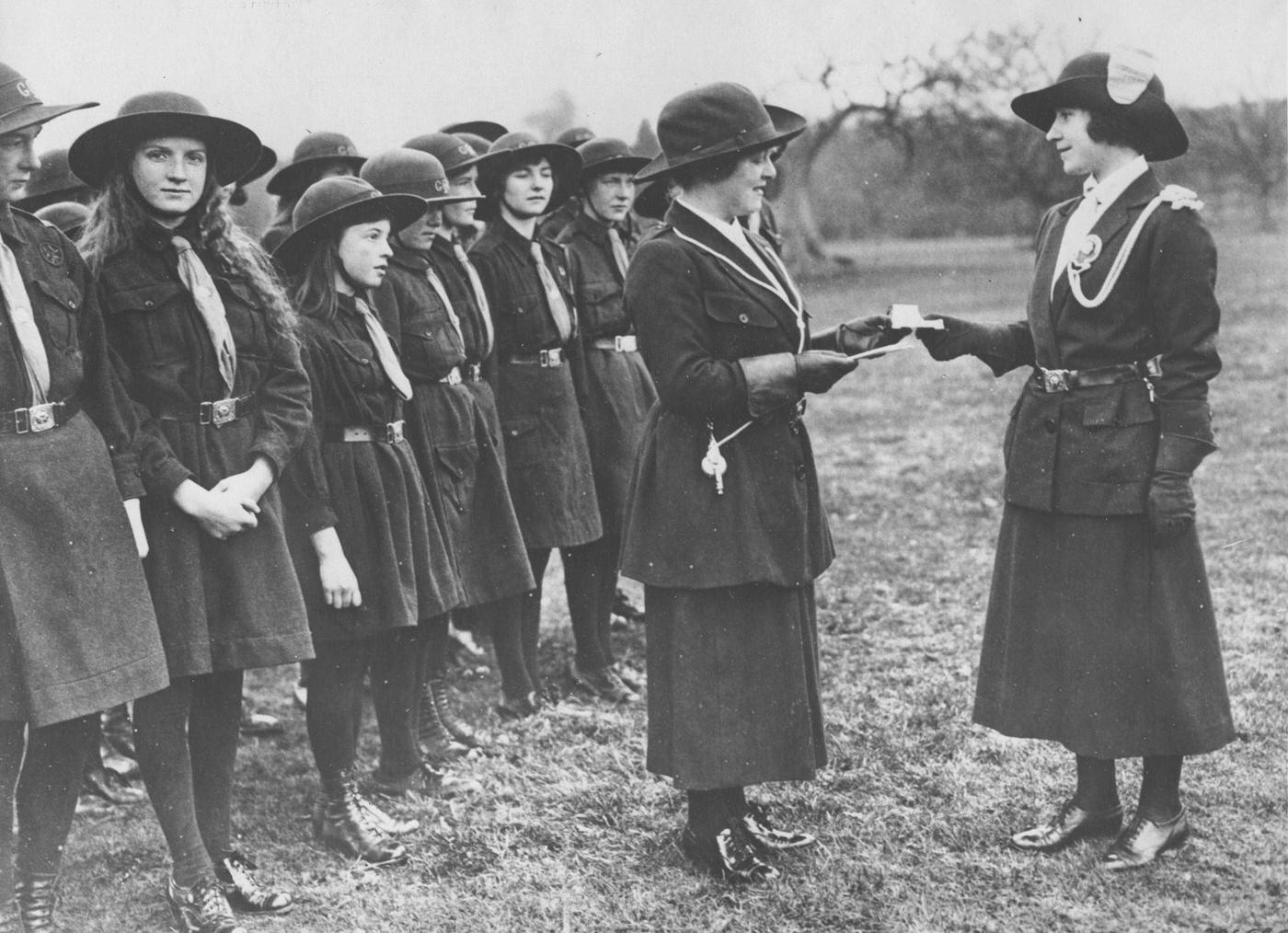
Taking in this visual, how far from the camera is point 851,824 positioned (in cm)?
413

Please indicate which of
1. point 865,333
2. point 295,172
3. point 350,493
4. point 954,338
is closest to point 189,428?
point 350,493

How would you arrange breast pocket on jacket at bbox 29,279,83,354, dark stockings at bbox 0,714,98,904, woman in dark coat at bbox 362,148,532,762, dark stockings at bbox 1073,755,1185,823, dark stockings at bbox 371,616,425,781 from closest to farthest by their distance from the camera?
breast pocket on jacket at bbox 29,279,83,354
dark stockings at bbox 0,714,98,904
dark stockings at bbox 1073,755,1185,823
dark stockings at bbox 371,616,425,781
woman in dark coat at bbox 362,148,532,762

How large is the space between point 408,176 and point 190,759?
2.24m

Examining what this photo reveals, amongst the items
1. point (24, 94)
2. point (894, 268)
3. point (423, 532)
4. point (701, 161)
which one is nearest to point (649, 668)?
point (423, 532)

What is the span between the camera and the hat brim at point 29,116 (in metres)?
3.08

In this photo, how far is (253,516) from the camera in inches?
137

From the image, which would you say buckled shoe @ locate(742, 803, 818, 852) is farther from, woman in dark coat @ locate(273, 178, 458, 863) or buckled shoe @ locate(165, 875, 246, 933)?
buckled shoe @ locate(165, 875, 246, 933)

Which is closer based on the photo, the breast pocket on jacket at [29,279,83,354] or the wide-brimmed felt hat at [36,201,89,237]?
the breast pocket on jacket at [29,279,83,354]

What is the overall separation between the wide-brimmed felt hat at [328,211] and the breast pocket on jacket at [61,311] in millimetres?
899

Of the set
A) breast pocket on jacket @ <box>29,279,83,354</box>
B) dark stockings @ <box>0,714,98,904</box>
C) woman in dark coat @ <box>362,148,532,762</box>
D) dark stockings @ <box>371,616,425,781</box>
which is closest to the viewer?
breast pocket on jacket @ <box>29,279,83,354</box>

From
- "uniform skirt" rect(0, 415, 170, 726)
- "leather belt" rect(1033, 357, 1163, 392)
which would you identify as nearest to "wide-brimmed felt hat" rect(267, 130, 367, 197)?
"uniform skirt" rect(0, 415, 170, 726)

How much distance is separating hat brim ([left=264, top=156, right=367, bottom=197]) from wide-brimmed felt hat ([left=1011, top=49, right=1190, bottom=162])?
9.95 ft

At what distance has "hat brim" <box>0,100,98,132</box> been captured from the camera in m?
3.08

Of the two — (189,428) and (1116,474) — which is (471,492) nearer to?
(189,428)
